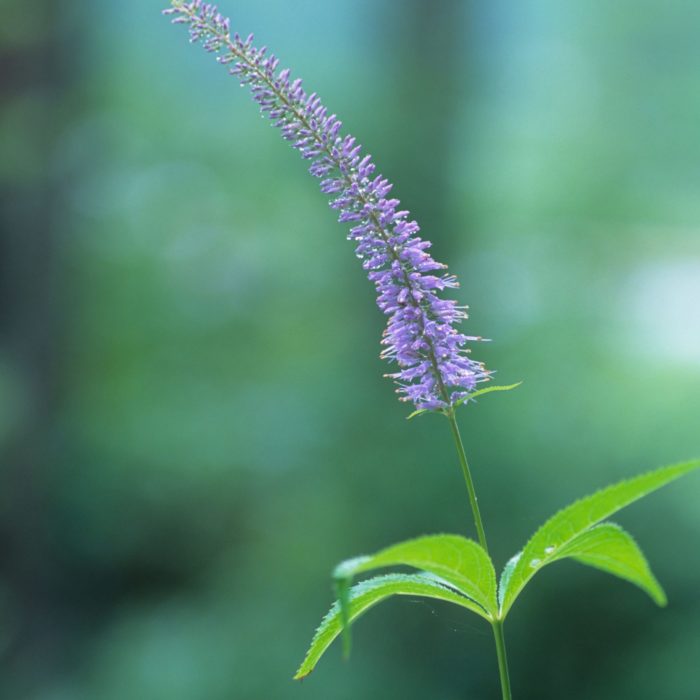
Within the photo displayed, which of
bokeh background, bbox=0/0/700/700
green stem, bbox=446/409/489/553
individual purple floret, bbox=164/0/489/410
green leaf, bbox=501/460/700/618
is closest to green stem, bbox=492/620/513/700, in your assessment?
green leaf, bbox=501/460/700/618

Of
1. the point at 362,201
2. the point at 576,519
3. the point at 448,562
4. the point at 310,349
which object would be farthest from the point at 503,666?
the point at 310,349

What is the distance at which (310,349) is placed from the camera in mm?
10070

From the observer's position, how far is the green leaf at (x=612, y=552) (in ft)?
4.76

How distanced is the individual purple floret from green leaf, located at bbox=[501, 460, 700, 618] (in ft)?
1.22

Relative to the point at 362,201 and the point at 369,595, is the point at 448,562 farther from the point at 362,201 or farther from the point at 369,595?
the point at 362,201

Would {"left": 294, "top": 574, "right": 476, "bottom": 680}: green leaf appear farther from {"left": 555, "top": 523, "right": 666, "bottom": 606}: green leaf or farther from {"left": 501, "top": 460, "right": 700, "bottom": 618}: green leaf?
{"left": 555, "top": 523, "right": 666, "bottom": 606}: green leaf

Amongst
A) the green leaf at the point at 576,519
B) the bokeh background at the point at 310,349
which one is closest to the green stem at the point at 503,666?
the green leaf at the point at 576,519

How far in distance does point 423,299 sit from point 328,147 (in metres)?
0.42

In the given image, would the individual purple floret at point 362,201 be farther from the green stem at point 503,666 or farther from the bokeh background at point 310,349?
the bokeh background at point 310,349

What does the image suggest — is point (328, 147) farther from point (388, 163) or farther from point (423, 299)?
point (388, 163)

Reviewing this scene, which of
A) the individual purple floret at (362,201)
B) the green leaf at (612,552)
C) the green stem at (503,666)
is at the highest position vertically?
the individual purple floret at (362,201)

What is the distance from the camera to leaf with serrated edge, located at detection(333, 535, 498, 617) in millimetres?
1397

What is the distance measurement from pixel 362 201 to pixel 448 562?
83cm

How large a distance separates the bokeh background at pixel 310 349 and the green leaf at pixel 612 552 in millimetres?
5262
